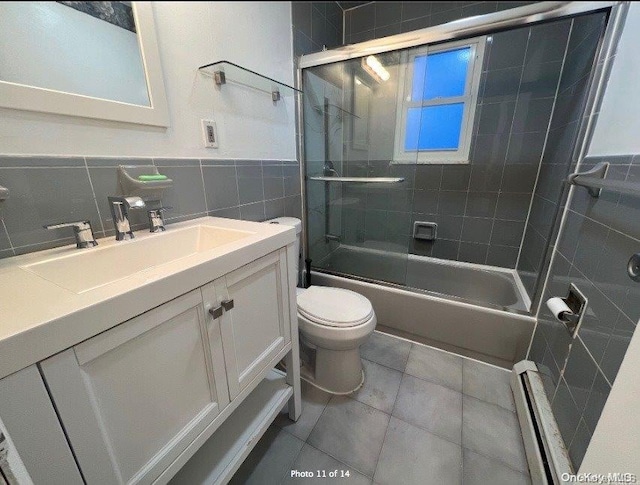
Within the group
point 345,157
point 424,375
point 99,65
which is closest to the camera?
point 99,65

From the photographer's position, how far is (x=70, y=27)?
0.65 m

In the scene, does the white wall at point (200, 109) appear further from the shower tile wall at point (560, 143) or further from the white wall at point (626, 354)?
the shower tile wall at point (560, 143)

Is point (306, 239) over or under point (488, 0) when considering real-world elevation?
under

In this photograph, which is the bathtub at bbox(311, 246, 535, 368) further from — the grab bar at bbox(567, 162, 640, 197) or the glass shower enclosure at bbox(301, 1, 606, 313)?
the grab bar at bbox(567, 162, 640, 197)

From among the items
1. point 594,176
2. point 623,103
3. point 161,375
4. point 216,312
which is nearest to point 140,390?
point 161,375

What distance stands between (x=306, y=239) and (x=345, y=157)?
68cm

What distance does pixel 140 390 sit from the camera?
55 cm

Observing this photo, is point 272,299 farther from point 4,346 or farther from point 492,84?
point 492,84

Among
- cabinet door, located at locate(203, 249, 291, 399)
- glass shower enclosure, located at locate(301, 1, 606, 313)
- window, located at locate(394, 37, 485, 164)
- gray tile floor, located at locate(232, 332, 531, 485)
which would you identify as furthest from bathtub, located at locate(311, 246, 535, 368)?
cabinet door, located at locate(203, 249, 291, 399)

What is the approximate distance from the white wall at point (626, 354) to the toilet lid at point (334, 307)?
2.44ft

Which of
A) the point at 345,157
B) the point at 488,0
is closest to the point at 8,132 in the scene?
the point at 488,0

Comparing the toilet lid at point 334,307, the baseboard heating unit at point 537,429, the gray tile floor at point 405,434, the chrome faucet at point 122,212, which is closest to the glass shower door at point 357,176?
the toilet lid at point 334,307

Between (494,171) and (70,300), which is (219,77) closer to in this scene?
(70,300)

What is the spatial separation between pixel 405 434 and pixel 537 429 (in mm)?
505
